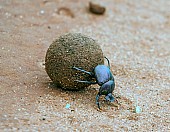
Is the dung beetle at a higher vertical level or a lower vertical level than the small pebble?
higher

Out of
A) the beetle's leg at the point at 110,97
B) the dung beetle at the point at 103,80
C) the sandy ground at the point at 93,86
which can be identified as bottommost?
the sandy ground at the point at 93,86

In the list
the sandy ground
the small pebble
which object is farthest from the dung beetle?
the small pebble

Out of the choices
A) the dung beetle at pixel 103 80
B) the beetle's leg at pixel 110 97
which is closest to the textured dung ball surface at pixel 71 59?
the dung beetle at pixel 103 80

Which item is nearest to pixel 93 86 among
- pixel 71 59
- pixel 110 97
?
pixel 110 97

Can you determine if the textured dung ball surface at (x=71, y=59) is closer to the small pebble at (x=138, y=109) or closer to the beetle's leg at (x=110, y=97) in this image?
the beetle's leg at (x=110, y=97)

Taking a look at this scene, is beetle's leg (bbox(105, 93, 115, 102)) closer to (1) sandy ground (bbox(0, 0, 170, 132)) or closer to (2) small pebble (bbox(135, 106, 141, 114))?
(1) sandy ground (bbox(0, 0, 170, 132))

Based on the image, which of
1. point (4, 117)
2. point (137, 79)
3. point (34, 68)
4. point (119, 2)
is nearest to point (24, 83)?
point (34, 68)

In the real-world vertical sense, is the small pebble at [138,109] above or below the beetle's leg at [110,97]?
below
